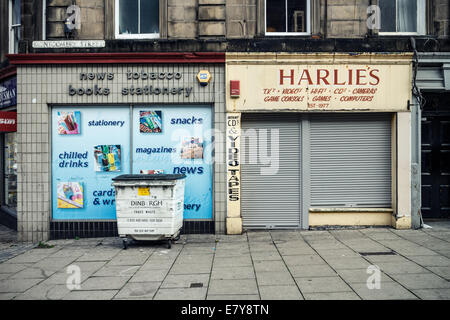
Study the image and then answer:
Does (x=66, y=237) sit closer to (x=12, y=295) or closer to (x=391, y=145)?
(x=12, y=295)

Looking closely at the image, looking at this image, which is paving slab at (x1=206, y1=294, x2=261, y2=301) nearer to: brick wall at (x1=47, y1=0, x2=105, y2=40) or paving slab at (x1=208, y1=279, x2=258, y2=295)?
paving slab at (x1=208, y1=279, x2=258, y2=295)

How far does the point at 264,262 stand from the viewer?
663cm

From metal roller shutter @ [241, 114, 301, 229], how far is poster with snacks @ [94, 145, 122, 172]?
3.20m

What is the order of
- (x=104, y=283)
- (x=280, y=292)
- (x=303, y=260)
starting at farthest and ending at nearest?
(x=303, y=260)
(x=104, y=283)
(x=280, y=292)

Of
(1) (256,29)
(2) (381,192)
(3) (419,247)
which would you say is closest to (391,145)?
(2) (381,192)

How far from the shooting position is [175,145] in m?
9.10

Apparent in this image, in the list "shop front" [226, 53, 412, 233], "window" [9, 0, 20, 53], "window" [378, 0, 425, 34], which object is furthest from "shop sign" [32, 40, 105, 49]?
"window" [378, 0, 425, 34]

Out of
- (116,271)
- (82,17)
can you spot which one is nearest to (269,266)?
(116,271)

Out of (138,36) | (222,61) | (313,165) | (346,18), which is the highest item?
(346,18)

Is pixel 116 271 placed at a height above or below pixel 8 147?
below

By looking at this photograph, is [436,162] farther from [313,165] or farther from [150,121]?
[150,121]

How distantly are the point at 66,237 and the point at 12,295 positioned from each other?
3787 millimetres

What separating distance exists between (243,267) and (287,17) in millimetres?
6522

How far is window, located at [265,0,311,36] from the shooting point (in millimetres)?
9438
